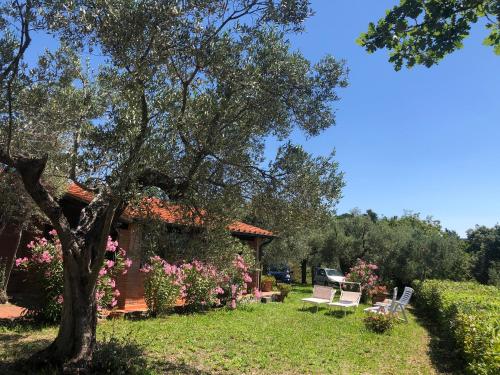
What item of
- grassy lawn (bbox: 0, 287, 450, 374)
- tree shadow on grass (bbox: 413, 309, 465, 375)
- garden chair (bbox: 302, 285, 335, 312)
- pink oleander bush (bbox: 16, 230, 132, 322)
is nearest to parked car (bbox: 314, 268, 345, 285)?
garden chair (bbox: 302, 285, 335, 312)

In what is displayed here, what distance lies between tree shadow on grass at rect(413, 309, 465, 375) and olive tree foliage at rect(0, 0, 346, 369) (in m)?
4.80

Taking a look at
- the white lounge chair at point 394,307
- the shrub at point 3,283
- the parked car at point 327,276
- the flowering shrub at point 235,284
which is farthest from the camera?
the parked car at point 327,276

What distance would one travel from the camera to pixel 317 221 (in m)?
6.90

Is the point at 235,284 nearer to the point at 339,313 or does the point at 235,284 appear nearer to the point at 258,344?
the point at 339,313

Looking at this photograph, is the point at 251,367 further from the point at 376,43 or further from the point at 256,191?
the point at 376,43

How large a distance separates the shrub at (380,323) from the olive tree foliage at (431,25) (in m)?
9.17

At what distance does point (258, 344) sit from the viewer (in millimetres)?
9445

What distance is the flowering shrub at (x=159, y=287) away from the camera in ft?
39.2

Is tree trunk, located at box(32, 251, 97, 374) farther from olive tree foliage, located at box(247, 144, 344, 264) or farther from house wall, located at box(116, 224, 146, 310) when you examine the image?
house wall, located at box(116, 224, 146, 310)

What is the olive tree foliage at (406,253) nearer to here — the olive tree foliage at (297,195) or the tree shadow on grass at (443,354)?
the tree shadow on grass at (443,354)

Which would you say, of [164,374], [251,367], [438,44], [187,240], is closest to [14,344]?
[164,374]

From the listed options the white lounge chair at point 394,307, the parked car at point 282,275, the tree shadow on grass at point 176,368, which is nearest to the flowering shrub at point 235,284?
the white lounge chair at point 394,307

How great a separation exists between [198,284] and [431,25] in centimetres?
1095

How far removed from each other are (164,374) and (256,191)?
3.17 meters
